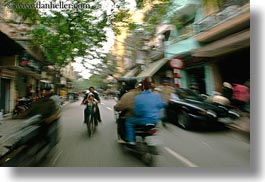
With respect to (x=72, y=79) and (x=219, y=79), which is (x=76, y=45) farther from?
(x=219, y=79)

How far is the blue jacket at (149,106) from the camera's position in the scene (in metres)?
2.31

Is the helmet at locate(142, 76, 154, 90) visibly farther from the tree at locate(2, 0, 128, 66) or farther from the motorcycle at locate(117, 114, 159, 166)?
the tree at locate(2, 0, 128, 66)

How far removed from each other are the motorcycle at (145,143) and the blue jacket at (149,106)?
61 millimetres

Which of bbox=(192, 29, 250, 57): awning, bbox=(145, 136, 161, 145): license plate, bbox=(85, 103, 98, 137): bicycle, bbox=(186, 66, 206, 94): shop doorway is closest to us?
bbox=(145, 136, 161, 145): license plate

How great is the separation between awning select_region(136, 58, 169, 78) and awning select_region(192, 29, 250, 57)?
0.91ft

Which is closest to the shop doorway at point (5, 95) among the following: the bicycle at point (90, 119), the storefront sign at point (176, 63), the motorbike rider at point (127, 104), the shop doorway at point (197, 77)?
the bicycle at point (90, 119)

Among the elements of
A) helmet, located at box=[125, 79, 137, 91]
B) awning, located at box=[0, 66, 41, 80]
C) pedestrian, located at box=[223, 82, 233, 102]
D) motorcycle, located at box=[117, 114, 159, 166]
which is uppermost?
awning, located at box=[0, 66, 41, 80]

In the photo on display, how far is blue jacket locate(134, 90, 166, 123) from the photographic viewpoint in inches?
91.1

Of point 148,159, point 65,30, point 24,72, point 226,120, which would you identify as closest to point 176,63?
point 226,120

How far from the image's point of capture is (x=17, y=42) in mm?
2514

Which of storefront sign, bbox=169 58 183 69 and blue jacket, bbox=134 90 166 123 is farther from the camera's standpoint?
storefront sign, bbox=169 58 183 69

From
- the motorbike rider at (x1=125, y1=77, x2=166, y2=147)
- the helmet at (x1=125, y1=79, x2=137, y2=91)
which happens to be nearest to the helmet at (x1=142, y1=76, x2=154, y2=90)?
the motorbike rider at (x1=125, y1=77, x2=166, y2=147)

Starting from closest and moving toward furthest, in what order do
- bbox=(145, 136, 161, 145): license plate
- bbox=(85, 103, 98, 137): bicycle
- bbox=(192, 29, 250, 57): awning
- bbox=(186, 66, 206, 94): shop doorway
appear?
bbox=(145, 136, 161, 145): license plate, bbox=(192, 29, 250, 57): awning, bbox=(186, 66, 206, 94): shop doorway, bbox=(85, 103, 98, 137): bicycle

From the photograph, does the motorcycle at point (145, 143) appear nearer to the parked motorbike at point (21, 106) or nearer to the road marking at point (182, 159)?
the road marking at point (182, 159)
